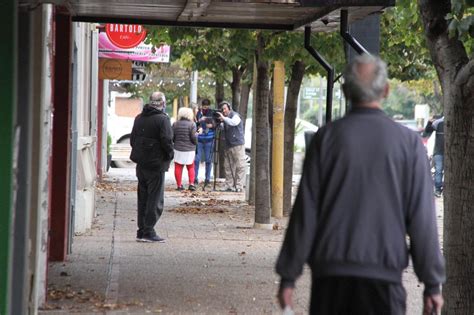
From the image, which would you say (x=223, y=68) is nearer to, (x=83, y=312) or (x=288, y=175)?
(x=288, y=175)

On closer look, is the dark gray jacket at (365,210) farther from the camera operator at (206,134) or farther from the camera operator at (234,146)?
the camera operator at (206,134)

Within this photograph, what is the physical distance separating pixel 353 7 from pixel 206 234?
21.1 ft

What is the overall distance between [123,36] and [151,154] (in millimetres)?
8471

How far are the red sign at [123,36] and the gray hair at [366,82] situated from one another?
1631cm

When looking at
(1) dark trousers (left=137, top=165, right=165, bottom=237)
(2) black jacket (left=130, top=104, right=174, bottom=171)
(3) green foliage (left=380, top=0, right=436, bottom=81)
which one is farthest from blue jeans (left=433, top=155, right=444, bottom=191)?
(2) black jacket (left=130, top=104, right=174, bottom=171)

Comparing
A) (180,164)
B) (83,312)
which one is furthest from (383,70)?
(180,164)

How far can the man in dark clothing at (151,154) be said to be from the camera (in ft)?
46.9

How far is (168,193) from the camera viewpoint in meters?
24.6

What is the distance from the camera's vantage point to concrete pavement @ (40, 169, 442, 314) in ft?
32.2

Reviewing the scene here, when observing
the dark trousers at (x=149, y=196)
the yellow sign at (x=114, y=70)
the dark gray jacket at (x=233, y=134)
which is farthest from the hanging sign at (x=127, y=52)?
the dark trousers at (x=149, y=196)

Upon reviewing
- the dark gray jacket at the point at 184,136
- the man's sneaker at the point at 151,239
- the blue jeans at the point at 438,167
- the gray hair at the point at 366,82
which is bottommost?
the man's sneaker at the point at 151,239

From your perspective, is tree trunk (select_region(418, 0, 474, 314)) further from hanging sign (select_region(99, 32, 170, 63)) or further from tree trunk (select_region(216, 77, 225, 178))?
tree trunk (select_region(216, 77, 225, 178))

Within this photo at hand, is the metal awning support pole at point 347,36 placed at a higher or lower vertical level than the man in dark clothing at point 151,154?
higher

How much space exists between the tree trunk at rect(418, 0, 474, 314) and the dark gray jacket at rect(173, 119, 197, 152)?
53.4 feet
